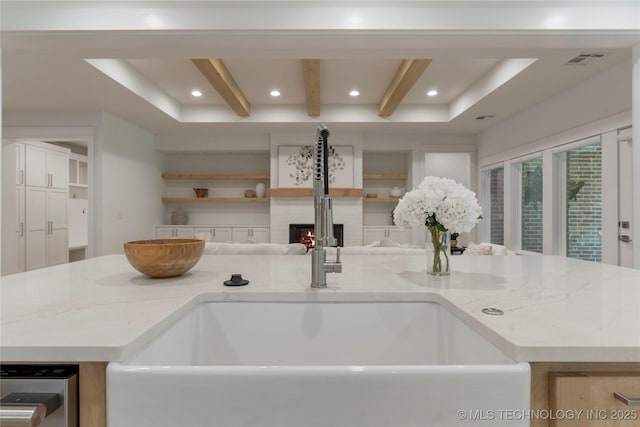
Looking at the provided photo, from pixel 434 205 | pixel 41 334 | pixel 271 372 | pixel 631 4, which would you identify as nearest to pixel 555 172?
pixel 631 4

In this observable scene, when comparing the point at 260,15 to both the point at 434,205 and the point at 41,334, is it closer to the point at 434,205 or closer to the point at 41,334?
the point at 434,205

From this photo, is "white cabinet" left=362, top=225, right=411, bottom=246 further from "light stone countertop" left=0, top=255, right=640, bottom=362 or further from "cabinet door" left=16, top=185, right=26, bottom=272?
"cabinet door" left=16, top=185, right=26, bottom=272

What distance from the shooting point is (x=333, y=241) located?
94 centimetres

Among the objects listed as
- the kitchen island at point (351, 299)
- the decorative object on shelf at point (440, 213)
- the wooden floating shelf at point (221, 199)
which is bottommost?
the kitchen island at point (351, 299)

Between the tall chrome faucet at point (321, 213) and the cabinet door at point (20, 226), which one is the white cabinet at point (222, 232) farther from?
the tall chrome faucet at point (321, 213)

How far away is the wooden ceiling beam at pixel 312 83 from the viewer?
124 inches

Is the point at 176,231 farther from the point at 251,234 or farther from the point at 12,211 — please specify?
the point at 12,211

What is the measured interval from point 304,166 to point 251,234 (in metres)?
1.51

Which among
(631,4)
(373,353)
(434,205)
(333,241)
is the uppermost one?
(631,4)

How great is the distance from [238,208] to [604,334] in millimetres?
5917

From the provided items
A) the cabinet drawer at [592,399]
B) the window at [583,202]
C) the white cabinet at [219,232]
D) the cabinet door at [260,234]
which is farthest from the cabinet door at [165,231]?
the cabinet drawer at [592,399]

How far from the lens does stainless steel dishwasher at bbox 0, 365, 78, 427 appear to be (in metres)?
0.52

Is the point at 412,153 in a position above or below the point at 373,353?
above

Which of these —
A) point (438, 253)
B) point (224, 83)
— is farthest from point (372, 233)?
point (438, 253)
